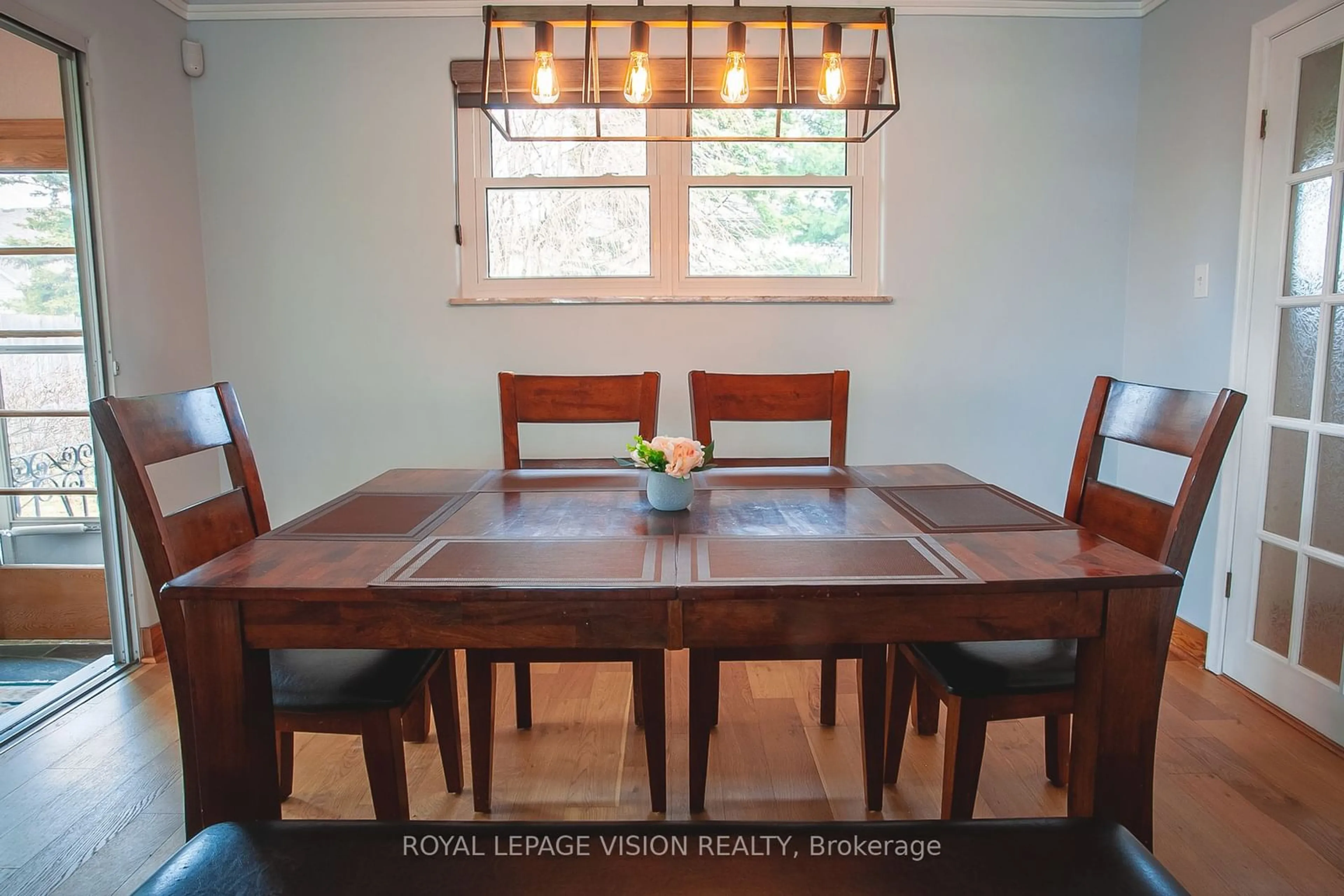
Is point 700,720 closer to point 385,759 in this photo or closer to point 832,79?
point 385,759

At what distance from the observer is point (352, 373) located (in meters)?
2.83

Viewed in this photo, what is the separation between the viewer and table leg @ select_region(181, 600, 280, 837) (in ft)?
3.53

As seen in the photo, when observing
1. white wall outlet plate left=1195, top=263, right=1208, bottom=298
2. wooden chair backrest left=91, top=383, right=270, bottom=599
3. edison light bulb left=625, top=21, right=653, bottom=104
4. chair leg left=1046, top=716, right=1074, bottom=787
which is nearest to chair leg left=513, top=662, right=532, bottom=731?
wooden chair backrest left=91, top=383, right=270, bottom=599

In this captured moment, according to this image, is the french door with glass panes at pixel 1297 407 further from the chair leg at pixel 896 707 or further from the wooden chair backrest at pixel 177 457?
the wooden chair backrest at pixel 177 457

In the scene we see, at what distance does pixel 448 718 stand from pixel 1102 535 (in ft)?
4.83

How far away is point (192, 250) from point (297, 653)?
1.99 metres

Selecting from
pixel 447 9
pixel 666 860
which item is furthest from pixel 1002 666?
pixel 447 9

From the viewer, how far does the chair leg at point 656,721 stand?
157 centimetres

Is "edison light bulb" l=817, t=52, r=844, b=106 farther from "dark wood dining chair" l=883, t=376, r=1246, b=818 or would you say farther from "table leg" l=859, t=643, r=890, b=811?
"table leg" l=859, t=643, r=890, b=811

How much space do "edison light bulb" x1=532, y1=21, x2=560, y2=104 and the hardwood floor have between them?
60.9 inches

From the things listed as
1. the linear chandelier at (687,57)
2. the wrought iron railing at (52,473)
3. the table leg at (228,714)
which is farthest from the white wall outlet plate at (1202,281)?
the wrought iron railing at (52,473)

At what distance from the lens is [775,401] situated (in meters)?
2.15

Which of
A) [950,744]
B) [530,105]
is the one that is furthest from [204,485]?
[950,744]

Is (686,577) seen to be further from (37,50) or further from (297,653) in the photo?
(37,50)
